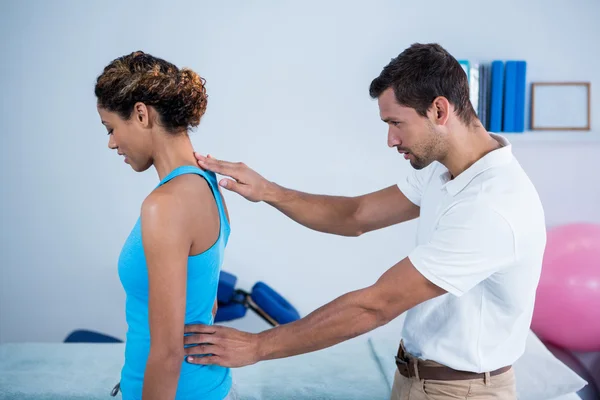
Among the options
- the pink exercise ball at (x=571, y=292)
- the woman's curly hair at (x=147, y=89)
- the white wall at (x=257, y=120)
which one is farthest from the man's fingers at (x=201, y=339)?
the white wall at (x=257, y=120)

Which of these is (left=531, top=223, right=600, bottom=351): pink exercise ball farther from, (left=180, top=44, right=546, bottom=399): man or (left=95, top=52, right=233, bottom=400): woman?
(left=95, top=52, right=233, bottom=400): woman

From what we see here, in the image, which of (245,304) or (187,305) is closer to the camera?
(187,305)

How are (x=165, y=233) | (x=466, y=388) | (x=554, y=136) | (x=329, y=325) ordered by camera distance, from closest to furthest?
(x=165, y=233) → (x=329, y=325) → (x=466, y=388) → (x=554, y=136)

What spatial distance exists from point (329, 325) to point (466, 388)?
1.31ft

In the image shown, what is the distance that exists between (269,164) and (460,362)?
6.73ft

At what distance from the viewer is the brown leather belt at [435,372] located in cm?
153

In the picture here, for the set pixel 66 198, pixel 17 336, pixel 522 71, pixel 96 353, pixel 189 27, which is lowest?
pixel 17 336

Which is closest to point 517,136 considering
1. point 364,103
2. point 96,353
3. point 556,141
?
point 556,141

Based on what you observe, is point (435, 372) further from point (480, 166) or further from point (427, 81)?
point (427, 81)

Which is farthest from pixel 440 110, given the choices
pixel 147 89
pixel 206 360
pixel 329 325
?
pixel 206 360

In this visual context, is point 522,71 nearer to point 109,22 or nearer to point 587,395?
point 587,395

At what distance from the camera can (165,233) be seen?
3.84 ft

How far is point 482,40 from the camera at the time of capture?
3283 mm

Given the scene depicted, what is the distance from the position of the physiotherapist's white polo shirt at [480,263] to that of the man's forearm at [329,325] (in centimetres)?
15
